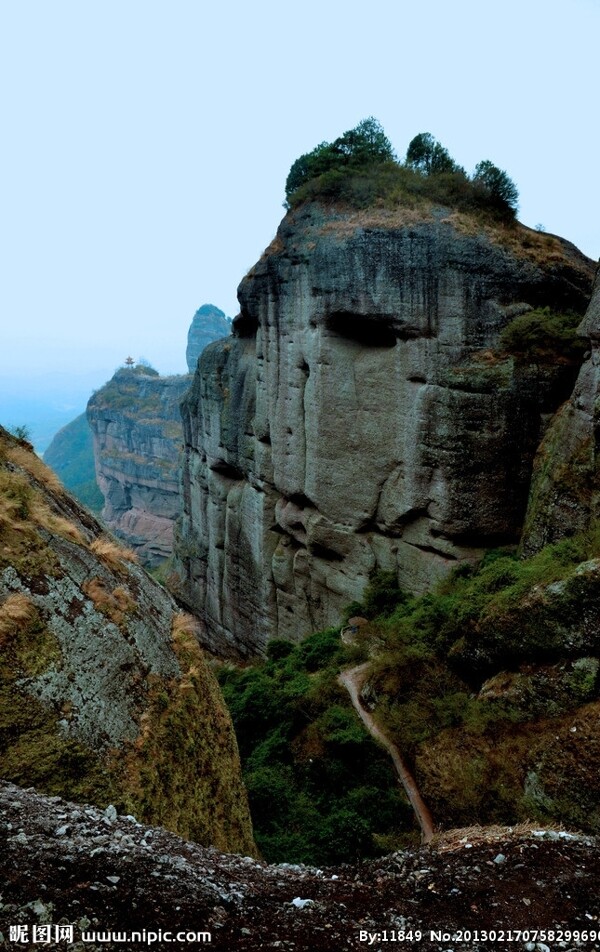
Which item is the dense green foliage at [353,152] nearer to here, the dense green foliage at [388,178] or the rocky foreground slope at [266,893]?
the dense green foliage at [388,178]

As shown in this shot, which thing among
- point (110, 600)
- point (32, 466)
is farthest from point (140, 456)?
point (110, 600)

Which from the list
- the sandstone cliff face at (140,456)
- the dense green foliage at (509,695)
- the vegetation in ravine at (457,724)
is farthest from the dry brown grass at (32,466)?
the sandstone cliff face at (140,456)

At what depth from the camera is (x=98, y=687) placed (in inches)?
240

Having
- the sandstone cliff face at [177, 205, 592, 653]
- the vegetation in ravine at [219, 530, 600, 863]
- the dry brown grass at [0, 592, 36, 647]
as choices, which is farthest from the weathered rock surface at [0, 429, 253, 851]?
the sandstone cliff face at [177, 205, 592, 653]

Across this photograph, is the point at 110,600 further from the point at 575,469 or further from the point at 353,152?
the point at 353,152

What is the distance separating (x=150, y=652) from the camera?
7.20 metres

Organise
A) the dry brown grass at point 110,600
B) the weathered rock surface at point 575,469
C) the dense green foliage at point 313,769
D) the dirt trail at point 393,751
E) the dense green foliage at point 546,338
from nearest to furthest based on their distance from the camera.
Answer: the dry brown grass at point 110,600 → the dense green foliage at point 313,769 → the dirt trail at point 393,751 → the weathered rock surface at point 575,469 → the dense green foliage at point 546,338

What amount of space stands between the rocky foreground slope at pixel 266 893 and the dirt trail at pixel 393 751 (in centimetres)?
383

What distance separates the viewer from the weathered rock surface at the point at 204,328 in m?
134

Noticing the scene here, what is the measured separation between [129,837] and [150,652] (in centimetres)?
235

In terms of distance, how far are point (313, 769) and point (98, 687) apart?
865 cm

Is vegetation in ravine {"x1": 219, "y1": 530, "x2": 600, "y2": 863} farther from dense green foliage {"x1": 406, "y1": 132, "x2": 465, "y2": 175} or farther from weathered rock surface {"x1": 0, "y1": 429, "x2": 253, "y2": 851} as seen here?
dense green foliage {"x1": 406, "y1": 132, "x2": 465, "y2": 175}

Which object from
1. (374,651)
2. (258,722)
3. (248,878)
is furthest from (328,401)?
(248,878)

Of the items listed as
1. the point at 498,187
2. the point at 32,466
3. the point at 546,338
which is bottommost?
the point at 32,466
